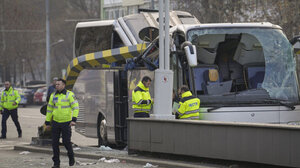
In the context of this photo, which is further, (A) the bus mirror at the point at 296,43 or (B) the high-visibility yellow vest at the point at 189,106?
(A) the bus mirror at the point at 296,43

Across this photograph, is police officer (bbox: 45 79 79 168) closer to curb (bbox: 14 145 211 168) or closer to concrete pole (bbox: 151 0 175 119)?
curb (bbox: 14 145 211 168)

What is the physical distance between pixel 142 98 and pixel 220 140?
10.9 feet

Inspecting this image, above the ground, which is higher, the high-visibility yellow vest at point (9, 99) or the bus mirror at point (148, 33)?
the bus mirror at point (148, 33)

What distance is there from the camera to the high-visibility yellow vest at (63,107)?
1298 centimetres

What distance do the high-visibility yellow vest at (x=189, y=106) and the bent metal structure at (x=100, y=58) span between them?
3574 millimetres

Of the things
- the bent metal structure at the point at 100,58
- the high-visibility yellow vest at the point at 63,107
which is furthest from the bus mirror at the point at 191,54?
the bent metal structure at the point at 100,58

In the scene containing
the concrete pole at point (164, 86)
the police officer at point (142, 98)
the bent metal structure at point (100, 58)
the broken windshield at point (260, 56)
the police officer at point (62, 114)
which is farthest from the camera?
the bent metal structure at point (100, 58)

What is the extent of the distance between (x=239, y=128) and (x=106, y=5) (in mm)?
57471

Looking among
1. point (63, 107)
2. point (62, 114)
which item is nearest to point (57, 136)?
point (62, 114)

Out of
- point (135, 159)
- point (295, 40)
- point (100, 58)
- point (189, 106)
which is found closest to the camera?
point (135, 159)

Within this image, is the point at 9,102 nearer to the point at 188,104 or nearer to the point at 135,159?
the point at 188,104

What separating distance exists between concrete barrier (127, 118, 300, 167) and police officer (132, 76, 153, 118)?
37.8 inches

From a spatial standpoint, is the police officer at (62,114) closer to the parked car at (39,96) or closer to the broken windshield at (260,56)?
the broken windshield at (260,56)

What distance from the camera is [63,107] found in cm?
1299
